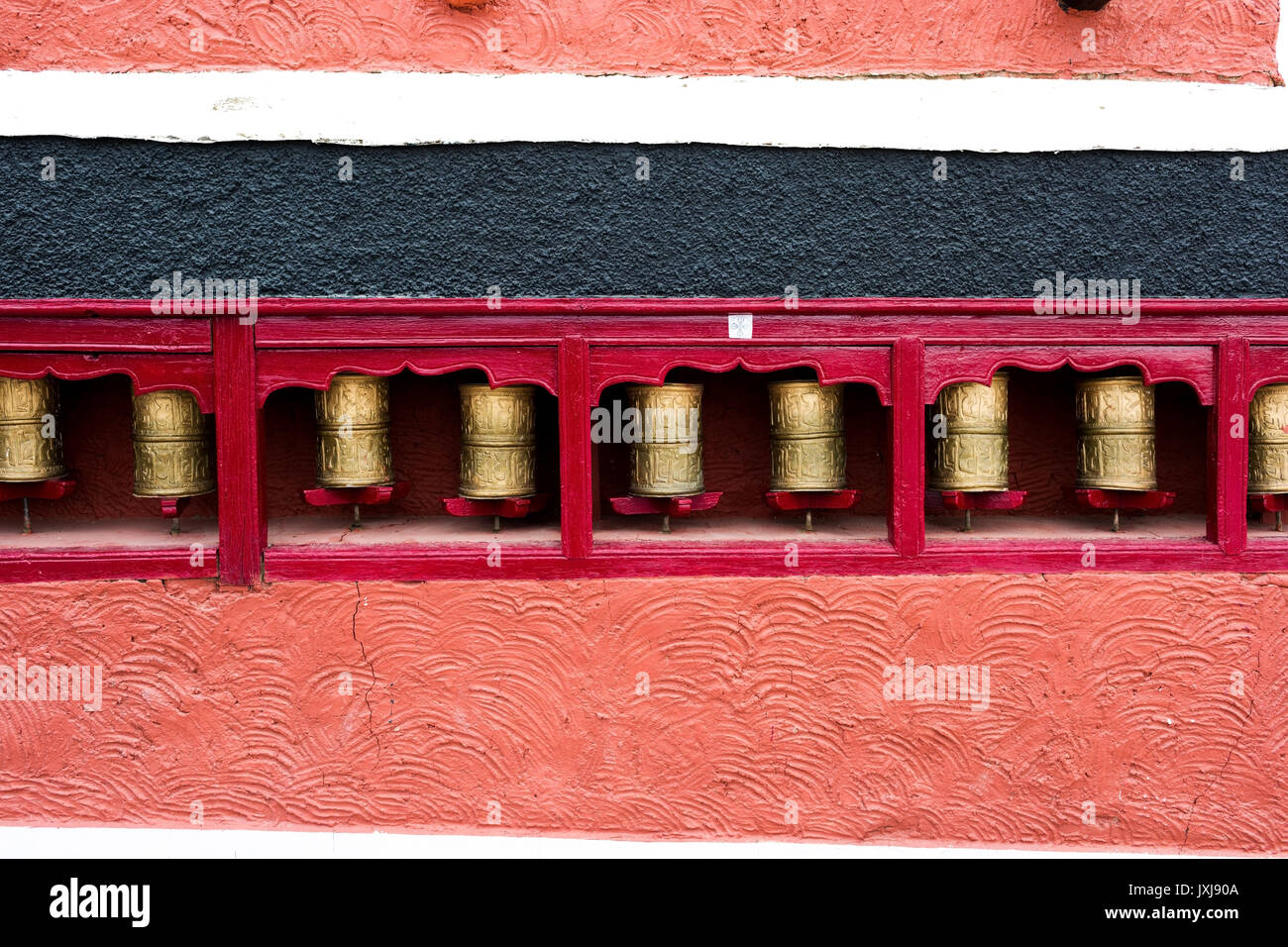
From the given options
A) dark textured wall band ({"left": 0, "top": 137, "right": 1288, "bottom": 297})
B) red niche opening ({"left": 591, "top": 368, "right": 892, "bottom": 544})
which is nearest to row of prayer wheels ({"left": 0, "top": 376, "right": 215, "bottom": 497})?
dark textured wall band ({"left": 0, "top": 137, "right": 1288, "bottom": 297})

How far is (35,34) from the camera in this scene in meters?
2.89

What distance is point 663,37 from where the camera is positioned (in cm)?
295

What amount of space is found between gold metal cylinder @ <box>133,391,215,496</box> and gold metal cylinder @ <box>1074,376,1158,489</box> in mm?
3194

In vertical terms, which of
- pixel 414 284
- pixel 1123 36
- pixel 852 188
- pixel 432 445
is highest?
pixel 1123 36

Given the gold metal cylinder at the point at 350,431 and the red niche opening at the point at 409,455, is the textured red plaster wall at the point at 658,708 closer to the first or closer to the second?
the gold metal cylinder at the point at 350,431

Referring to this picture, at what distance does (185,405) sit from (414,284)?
0.91 m

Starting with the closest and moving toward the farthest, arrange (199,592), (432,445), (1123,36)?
(199,592) → (1123,36) → (432,445)

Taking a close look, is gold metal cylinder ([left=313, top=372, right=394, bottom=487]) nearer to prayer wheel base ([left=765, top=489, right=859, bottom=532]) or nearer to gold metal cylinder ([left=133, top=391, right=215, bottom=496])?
gold metal cylinder ([left=133, top=391, right=215, bottom=496])

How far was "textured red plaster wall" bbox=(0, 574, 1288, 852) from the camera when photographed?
2783mm

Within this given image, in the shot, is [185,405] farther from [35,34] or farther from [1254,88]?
[1254,88]

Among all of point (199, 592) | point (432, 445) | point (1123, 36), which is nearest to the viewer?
point (199, 592)

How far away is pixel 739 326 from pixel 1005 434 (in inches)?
41.5

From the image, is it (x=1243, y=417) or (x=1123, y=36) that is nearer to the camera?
(x=1243, y=417)

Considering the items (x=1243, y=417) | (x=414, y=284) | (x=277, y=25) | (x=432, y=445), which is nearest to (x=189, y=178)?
(x=277, y=25)
